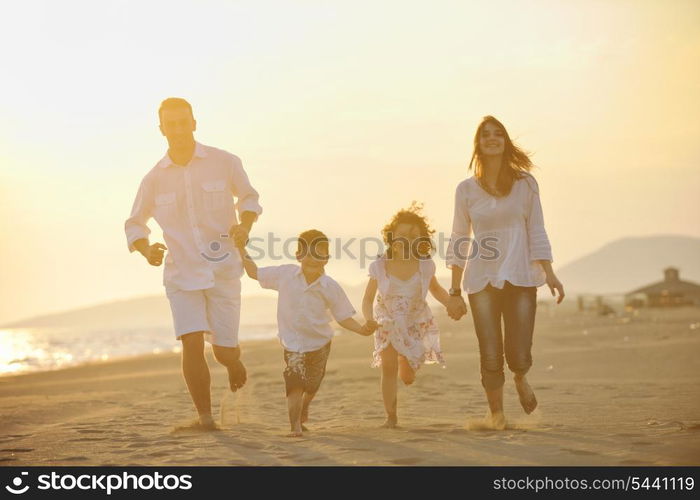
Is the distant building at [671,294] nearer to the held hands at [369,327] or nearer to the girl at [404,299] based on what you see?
the girl at [404,299]

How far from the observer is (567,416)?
324 inches

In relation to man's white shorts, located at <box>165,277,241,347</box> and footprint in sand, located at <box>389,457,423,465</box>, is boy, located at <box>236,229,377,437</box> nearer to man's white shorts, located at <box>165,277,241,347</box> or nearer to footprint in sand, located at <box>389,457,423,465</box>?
man's white shorts, located at <box>165,277,241,347</box>

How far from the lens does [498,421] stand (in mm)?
6723

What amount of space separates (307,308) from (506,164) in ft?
6.09

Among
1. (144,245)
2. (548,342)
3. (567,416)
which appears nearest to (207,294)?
(144,245)

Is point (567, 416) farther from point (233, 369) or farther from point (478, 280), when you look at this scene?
point (233, 369)

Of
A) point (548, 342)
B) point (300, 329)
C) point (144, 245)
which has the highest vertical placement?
point (144, 245)

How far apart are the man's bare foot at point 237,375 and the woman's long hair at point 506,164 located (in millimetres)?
2368

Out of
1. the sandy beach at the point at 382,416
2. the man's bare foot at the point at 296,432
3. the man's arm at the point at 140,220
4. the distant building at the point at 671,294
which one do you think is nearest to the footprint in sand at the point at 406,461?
the sandy beach at the point at 382,416

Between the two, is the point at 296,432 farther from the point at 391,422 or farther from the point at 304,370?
the point at 391,422

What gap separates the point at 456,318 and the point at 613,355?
9046 millimetres

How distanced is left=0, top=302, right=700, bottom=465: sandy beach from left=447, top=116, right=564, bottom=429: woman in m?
0.55

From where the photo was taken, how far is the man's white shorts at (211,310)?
6898 millimetres
